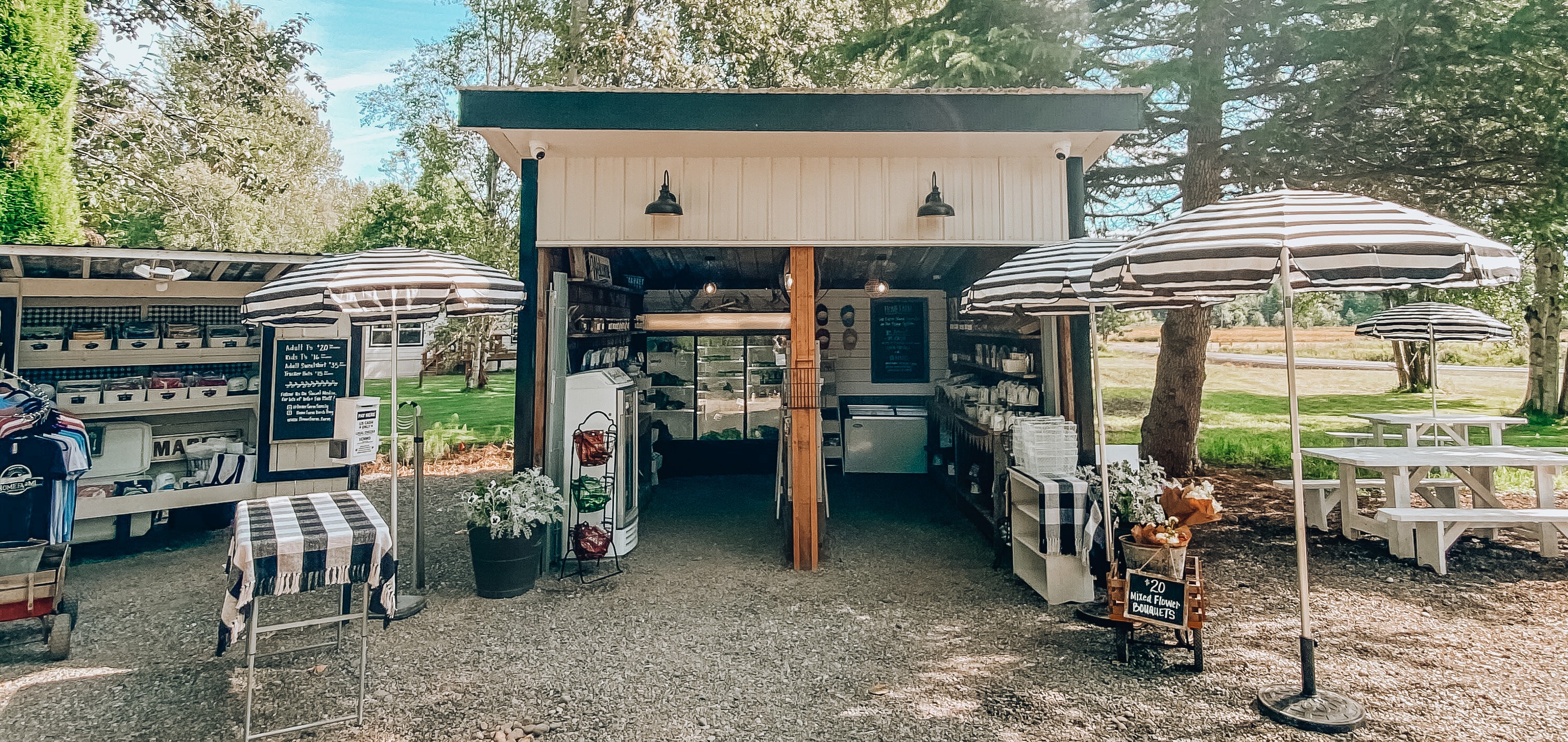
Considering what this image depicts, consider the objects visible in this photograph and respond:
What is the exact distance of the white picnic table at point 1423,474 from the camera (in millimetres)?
4969

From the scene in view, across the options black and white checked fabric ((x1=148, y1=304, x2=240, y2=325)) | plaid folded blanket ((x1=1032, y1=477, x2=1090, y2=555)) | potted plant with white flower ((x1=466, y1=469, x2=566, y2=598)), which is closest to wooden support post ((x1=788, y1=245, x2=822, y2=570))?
plaid folded blanket ((x1=1032, y1=477, x2=1090, y2=555))

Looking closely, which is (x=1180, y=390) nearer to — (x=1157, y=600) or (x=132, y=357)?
(x=1157, y=600)

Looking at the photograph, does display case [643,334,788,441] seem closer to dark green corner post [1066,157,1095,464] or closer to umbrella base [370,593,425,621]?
dark green corner post [1066,157,1095,464]

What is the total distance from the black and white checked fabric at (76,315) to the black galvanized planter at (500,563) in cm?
396

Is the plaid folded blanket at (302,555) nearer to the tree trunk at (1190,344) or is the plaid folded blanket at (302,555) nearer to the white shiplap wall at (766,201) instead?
the white shiplap wall at (766,201)

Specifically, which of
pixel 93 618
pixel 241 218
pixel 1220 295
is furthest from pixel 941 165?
pixel 241 218

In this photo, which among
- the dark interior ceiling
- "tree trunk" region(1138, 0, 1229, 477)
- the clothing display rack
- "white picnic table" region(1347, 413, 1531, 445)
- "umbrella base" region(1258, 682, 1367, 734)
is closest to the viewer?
"umbrella base" region(1258, 682, 1367, 734)

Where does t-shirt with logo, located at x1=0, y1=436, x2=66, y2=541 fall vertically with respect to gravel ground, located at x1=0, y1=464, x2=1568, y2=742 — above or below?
above

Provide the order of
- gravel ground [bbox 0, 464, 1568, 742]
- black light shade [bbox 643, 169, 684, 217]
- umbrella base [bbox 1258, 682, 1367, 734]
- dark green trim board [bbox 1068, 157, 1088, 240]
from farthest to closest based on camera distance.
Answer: dark green trim board [bbox 1068, 157, 1088, 240]
black light shade [bbox 643, 169, 684, 217]
gravel ground [bbox 0, 464, 1568, 742]
umbrella base [bbox 1258, 682, 1367, 734]

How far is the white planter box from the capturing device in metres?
5.41

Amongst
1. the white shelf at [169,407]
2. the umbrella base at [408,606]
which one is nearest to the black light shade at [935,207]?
the umbrella base at [408,606]

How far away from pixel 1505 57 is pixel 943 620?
5.83 meters

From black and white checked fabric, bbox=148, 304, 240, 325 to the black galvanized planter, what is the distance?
3.63 metres

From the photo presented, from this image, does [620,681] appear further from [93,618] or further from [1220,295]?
[1220,295]
